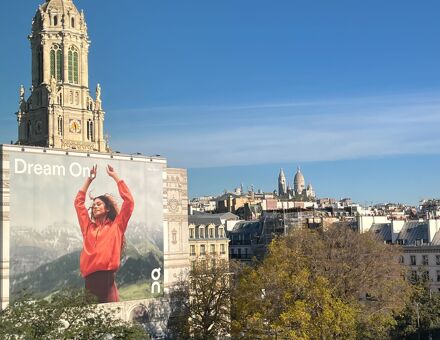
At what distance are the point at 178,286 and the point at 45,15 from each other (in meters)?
45.5

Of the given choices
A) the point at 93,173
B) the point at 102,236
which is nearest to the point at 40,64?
the point at 93,173

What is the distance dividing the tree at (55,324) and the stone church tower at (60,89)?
5114 centimetres

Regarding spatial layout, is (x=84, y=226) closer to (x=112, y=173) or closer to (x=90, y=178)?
(x=90, y=178)

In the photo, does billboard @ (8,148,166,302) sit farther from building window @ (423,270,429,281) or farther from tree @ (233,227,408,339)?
building window @ (423,270,429,281)

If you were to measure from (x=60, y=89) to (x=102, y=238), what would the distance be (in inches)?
1346

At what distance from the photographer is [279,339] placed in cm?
5400

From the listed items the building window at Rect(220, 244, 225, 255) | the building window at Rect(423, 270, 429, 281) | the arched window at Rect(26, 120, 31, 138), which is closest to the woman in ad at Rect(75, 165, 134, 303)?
the arched window at Rect(26, 120, 31, 138)

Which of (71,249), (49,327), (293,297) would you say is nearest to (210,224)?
(71,249)

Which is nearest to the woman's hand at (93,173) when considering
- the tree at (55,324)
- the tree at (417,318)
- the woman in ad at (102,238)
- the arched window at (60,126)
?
the woman in ad at (102,238)

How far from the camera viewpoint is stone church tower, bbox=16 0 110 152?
3755 inches

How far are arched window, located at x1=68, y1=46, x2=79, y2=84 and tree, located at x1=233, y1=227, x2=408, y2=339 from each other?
144ft

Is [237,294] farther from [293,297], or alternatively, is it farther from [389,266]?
[389,266]

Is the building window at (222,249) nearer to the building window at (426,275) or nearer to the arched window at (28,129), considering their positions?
the building window at (426,275)

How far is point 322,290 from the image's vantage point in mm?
56000
